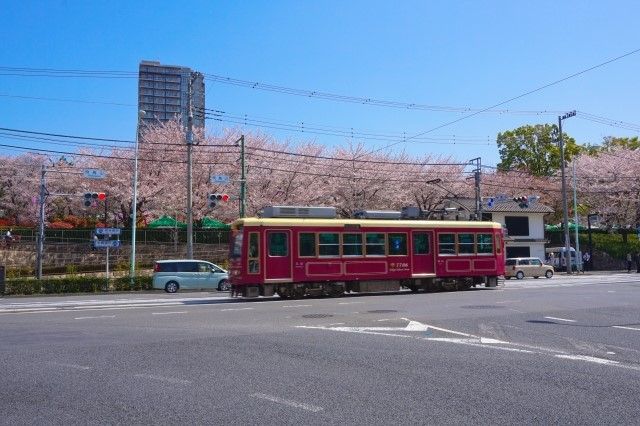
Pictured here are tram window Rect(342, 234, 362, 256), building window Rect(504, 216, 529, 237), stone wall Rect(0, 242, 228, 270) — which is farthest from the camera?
building window Rect(504, 216, 529, 237)

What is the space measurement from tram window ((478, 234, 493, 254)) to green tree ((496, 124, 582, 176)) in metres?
41.3

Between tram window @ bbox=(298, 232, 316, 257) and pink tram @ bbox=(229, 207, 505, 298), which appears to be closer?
pink tram @ bbox=(229, 207, 505, 298)

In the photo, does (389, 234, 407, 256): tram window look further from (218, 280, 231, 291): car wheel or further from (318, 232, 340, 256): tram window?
(218, 280, 231, 291): car wheel

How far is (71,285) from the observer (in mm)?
29859

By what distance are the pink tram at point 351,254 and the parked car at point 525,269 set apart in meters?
14.3

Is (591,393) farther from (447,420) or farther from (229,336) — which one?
(229,336)

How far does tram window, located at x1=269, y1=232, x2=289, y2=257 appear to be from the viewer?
21312mm

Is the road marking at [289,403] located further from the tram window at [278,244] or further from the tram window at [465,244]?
the tram window at [465,244]

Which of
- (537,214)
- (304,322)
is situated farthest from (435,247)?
(537,214)

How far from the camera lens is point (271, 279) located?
21219 mm

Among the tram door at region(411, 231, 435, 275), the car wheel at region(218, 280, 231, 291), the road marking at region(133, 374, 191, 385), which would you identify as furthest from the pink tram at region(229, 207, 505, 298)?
the road marking at region(133, 374, 191, 385)

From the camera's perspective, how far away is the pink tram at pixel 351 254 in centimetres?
2122

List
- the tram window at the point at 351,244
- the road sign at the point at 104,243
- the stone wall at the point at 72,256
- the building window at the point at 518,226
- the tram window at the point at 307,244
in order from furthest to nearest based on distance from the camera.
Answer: the building window at the point at 518,226
the stone wall at the point at 72,256
the road sign at the point at 104,243
the tram window at the point at 351,244
the tram window at the point at 307,244

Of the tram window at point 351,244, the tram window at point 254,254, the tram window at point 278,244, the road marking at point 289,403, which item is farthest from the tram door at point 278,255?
the road marking at point 289,403
